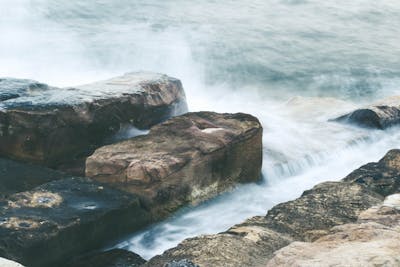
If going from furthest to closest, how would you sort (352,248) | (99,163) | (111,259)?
(99,163) → (111,259) → (352,248)

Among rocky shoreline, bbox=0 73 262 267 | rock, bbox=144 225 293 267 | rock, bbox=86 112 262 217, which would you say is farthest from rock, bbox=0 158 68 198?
rock, bbox=144 225 293 267

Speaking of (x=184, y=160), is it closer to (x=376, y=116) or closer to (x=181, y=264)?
(x=181, y=264)

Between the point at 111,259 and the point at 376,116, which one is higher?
the point at 111,259

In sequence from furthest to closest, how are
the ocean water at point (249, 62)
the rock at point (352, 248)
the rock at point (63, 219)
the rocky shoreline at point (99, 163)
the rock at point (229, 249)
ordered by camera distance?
the ocean water at point (249, 62)
the rocky shoreline at point (99, 163)
the rock at point (63, 219)
the rock at point (229, 249)
the rock at point (352, 248)

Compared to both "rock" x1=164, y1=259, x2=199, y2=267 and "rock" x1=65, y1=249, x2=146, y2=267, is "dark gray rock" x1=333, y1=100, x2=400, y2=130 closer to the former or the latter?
"rock" x1=65, y1=249, x2=146, y2=267

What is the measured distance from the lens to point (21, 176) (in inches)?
258

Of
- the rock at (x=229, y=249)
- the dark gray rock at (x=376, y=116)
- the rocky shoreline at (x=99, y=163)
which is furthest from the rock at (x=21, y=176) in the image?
the dark gray rock at (x=376, y=116)

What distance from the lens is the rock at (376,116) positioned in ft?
36.0

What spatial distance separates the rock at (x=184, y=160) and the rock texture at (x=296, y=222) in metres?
1.25

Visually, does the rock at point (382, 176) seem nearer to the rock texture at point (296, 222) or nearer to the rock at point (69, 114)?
the rock texture at point (296, 222)

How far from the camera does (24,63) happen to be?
15.2 metres

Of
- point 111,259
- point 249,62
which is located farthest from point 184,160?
point 249,62

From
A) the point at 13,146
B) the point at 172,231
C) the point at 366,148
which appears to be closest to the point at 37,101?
the point at 13,146

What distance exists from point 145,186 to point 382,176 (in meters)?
2.68
